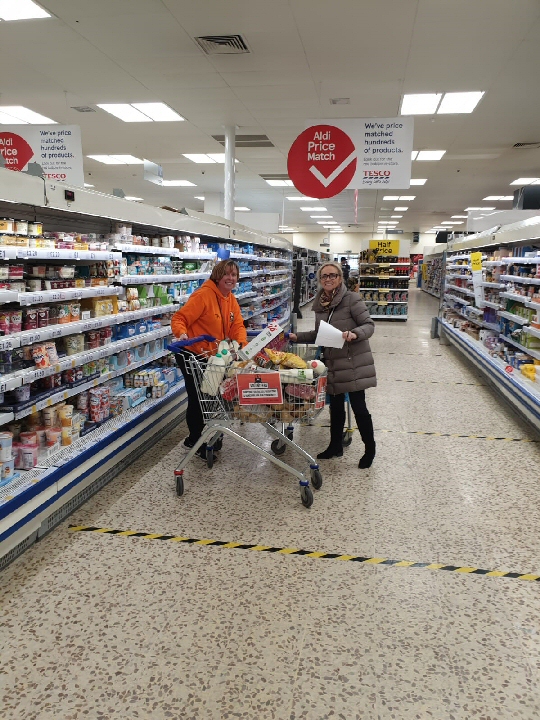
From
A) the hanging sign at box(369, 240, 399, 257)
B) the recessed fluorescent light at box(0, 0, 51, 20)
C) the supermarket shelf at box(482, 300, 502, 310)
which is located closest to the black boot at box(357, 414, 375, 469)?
the supermarket shelf at box(482, 300, 502, 310)

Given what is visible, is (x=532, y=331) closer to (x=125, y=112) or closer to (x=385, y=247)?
(x=125, y=112)

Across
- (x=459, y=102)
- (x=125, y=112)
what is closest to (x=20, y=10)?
(x=125, y=112)

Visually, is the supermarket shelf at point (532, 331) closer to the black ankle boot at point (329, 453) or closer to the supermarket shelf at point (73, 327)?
the black ankle boot at point (329, 453)

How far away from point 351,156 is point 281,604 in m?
5.23

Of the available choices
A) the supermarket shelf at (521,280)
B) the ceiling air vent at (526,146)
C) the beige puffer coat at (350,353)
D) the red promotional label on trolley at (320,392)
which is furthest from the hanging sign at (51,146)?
the ceiling air vent at (526,146)

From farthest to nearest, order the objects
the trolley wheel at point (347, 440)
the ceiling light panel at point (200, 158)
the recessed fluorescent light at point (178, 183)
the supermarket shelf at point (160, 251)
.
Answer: the recessed fluorescent light at point (178, 183) < the ceiling light panel at point (200, 158) < the trolley wheel at point (347, 440) < the supermarket shelf at point (160, 251)

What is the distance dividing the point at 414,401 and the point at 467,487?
8.12 ft

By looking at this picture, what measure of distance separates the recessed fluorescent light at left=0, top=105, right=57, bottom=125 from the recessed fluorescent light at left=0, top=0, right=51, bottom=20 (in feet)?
10.8

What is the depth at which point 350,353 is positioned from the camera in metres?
3.93

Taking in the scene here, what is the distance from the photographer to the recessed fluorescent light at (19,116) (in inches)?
318

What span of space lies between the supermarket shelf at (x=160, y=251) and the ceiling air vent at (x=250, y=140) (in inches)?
168

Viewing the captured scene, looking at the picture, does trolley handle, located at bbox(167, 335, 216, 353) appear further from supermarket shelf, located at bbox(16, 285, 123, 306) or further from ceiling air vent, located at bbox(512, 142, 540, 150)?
ceiling air vent, located at bbox(512, 142, 540, 150)

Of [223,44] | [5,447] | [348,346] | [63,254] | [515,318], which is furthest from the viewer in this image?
[515,318]

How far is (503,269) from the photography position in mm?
7352
